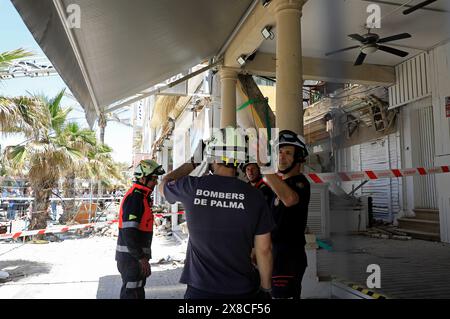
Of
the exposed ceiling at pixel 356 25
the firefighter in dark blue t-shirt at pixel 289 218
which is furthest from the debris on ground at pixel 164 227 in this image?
the firefighter in dark blue t-shirt at pixel 289 218

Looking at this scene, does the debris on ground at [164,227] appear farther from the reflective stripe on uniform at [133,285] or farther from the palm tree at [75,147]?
the reflective stripe on uniform at [133,285]

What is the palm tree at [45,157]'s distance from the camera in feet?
34.2

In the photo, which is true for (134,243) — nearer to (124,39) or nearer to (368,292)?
(368,292)

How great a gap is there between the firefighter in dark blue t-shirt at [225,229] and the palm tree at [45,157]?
9160 millimetres

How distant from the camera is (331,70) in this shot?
9961mm

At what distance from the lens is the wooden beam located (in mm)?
9023

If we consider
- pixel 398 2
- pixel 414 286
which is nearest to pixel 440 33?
pixel 398 2

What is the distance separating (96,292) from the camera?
5336 mm

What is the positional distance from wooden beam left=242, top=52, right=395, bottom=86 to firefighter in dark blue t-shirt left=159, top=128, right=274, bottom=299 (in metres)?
6.74

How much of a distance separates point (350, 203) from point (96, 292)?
7.98 meters

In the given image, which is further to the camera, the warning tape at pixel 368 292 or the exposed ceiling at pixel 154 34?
the exposed ceiling at pixel 154 34

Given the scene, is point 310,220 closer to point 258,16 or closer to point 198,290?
point 258,16

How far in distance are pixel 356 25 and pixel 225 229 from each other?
7.54 m

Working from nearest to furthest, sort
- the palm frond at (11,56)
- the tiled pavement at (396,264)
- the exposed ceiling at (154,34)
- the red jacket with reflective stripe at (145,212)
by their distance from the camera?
1. the red jacket with reflective stripe at (145,212)
2. the exposed ceiling at (154,34)
3. the tiled pavement at (396,264)
4. the palm frond at (11,56)
